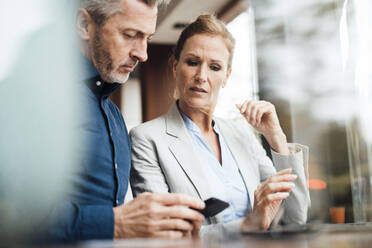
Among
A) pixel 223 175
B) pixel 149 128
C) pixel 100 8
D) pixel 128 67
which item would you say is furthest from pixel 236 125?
pixel 100 8

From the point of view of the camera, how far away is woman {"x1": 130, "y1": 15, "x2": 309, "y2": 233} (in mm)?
1042

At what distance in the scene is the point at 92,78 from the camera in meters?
1.01

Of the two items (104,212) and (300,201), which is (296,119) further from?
(104,212)

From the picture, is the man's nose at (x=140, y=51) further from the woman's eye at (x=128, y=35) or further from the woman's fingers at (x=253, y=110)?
the woman's fingers at (x=253, y=110)

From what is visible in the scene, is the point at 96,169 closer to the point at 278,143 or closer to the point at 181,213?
the point at 181,213

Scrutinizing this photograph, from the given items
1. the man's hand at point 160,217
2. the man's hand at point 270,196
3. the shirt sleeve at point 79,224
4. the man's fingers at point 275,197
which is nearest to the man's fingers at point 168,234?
the man's hand at point 160,217

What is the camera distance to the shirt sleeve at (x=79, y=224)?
0.84 m

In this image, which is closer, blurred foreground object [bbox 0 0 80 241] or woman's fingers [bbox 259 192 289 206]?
blurred foreground object [bbox 0 0 80 241]

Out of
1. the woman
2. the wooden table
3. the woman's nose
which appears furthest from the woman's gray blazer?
the wooden table

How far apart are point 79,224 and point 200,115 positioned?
0.51 m

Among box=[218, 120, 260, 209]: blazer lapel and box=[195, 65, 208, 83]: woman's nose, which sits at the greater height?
box=[195, 65, 208, 83]: woman's nose

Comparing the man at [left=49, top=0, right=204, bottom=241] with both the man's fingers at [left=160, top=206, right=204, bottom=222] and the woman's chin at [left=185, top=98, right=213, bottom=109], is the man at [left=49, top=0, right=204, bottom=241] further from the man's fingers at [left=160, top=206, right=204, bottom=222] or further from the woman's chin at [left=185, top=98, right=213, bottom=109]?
the woman's chin at [left=185, top=98, right=213, bottom=109]

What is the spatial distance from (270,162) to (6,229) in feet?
2.56

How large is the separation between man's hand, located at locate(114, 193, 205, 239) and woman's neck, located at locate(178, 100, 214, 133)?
36cm
